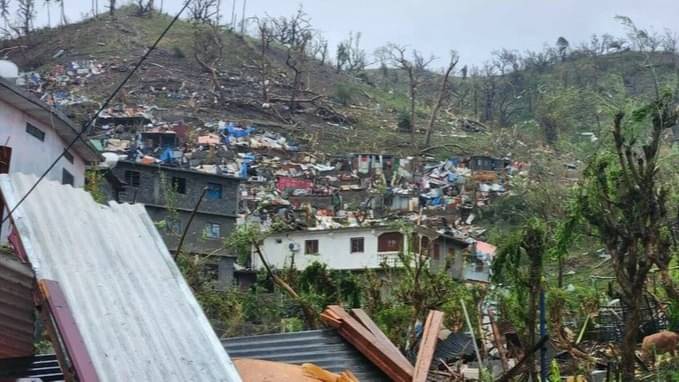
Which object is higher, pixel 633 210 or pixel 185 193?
pixel 185 193

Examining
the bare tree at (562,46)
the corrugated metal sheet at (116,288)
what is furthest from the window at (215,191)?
the bare tree at (562,46)

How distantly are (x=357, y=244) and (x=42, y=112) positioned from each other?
13.3 meters

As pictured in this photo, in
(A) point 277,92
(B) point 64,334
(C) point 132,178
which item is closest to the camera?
(B) point 64,334

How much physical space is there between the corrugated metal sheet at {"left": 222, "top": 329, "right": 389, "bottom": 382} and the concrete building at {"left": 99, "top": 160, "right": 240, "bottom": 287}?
56.6 feet

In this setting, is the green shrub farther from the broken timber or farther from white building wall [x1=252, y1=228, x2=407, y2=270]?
the broken timber

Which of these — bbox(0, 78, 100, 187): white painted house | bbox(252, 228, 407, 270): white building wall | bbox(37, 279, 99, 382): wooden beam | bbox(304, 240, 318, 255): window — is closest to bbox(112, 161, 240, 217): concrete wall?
bbox(252, 228, 407, 270): white building wall

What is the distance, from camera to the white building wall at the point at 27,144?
1155cm

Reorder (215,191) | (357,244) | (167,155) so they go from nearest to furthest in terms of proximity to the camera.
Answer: (357,244) < (215,191) < (167,155)

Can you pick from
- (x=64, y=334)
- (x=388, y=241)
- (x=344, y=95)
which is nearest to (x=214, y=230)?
(x=388, y=241)

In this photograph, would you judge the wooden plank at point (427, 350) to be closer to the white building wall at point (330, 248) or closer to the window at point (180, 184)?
the white building wall at point (330, 248)

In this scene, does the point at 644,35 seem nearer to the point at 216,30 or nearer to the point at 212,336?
the point at 212,336

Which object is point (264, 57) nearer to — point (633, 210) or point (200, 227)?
point (200, 227)

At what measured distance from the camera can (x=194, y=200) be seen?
78.1 feet

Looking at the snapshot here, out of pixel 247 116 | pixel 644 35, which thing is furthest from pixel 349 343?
pixel 247 116
